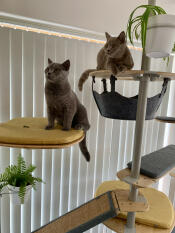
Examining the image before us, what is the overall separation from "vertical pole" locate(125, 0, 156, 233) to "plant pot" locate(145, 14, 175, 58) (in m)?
0.12

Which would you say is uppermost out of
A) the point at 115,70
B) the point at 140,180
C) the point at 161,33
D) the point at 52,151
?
the point at 161,33

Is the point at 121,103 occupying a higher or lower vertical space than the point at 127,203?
higher

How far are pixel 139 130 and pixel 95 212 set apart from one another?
14.8 inches

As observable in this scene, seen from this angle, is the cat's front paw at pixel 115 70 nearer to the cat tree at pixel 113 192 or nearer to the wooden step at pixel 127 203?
the cat tree at pixel 113 192

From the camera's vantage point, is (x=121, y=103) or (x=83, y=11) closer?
(x=121, y=103)

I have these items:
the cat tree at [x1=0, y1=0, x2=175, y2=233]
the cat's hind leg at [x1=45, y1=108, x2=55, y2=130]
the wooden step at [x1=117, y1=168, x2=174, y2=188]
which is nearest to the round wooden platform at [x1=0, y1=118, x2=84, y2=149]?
the cat tree at [x1=0, y1=0, x2=175, y2=233]

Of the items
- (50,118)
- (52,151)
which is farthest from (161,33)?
(52,151)

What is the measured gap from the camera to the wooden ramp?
613 millimetres

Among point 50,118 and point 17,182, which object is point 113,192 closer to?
point 50,118

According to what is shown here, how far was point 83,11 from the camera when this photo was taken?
1214 millimetres

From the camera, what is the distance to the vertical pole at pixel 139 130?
0.66 metres

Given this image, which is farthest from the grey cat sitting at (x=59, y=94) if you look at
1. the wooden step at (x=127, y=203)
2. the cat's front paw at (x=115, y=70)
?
the wooden step at (x=127, y=203)

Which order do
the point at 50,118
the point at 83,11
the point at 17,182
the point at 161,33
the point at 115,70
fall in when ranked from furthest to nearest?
the point at 83,11 < the point at 17,182 < the point at 50,118 < the point at 115,70 < the point at 161,33

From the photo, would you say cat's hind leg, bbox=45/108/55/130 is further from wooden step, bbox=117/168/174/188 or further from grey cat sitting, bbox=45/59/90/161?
wooden step, bbox=117/168/174/188
